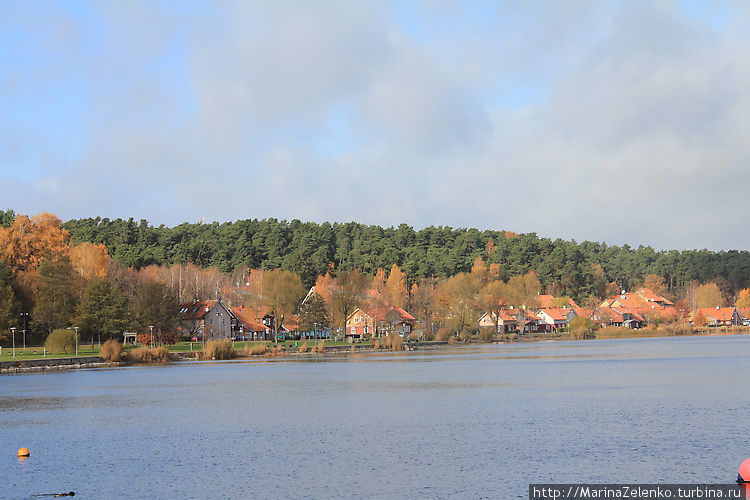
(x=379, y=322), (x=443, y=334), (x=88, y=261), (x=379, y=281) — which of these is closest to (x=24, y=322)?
(x=88, y=261)

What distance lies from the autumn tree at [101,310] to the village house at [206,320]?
98.8 feet

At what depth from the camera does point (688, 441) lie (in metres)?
29.1

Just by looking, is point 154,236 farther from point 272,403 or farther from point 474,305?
point 272,403

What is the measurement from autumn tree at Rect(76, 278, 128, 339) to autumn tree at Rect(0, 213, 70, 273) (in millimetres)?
14851

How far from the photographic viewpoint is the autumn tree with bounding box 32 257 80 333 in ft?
307

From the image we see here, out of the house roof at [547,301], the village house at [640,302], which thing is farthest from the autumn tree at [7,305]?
the village house at [640,302]

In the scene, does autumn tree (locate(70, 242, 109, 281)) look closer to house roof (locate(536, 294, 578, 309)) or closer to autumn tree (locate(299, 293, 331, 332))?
autumn tree (locate(299, 293, 331, 332))

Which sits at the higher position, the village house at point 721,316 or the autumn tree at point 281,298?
the autumn tree at point 281,298

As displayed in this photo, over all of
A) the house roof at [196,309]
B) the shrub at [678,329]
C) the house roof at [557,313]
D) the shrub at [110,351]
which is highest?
the house roof at [196,309]

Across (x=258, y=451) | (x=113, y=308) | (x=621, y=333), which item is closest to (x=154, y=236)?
(x=113, y=308)

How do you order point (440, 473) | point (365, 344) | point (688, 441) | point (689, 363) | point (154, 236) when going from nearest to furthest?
point (440, 473), point (688, 441), point (689, 363), point (365, 344), point (154, 236)

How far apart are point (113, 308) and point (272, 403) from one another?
50.8 meters

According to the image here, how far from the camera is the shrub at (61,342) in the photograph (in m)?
90.1

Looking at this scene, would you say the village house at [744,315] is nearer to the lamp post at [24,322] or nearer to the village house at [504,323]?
the village house at [504,323]
